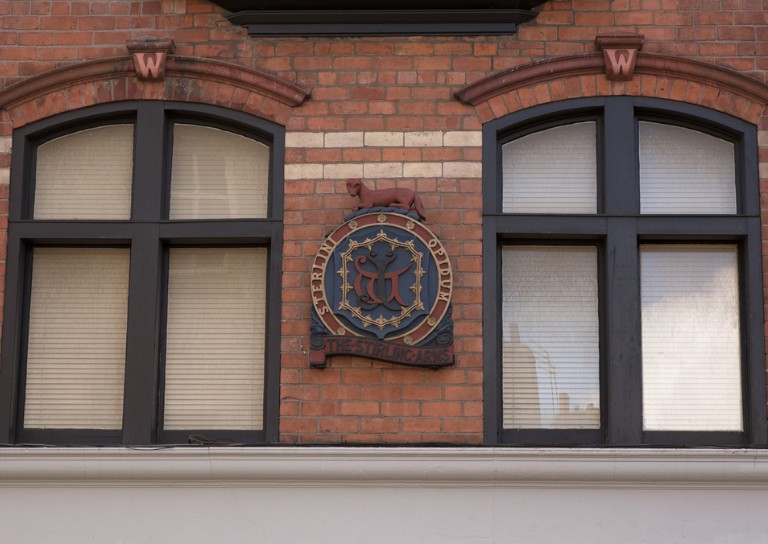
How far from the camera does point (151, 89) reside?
25.2 feet

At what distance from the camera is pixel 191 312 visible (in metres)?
7.60

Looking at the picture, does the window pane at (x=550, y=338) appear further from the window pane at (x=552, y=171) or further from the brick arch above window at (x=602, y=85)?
the brick arch above window at (x=602, y=85)

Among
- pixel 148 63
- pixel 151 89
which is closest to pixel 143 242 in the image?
pixel 151 89

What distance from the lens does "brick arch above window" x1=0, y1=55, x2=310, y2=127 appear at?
299 inches

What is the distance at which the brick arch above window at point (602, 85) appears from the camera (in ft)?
24.6

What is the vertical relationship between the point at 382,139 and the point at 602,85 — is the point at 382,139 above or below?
below

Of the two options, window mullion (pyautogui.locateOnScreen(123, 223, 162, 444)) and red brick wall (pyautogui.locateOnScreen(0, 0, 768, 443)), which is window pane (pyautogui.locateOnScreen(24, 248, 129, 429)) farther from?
red brick wall (pyautogui.locateOnScreen(0, 0, 768, 443))

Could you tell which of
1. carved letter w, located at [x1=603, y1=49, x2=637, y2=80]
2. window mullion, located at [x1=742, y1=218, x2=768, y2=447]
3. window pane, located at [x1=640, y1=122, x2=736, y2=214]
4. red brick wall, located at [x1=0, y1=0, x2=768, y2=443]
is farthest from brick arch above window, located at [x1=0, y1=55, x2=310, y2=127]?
window mullion, located at [x1=742, y1=218, x2=768, y2=447]

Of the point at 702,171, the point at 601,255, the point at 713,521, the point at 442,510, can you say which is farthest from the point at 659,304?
the point at 442,510

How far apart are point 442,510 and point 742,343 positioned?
2358 millimetres

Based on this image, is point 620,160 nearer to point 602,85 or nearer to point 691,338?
point 602,85

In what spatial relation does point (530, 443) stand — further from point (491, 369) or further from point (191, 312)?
point (191, 312)

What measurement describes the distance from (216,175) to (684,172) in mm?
3308

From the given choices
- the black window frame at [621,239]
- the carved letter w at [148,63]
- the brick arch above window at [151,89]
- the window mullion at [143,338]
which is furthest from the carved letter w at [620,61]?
the window mullion at [143,338]
